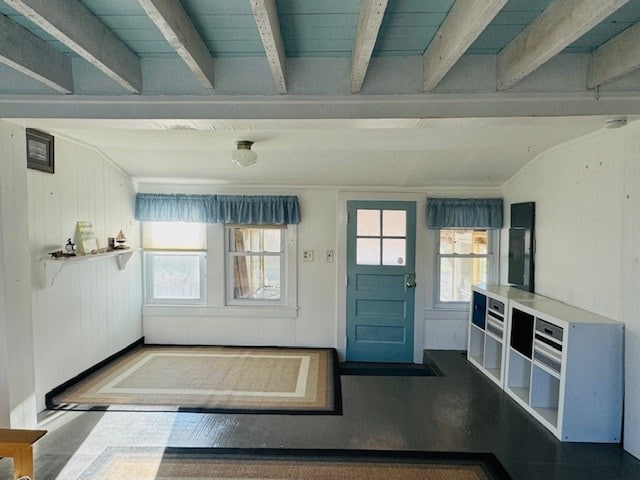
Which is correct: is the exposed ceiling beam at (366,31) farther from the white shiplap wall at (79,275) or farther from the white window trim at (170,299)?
the white window trim at (170,299)

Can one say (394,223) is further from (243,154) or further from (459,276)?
(243,154)

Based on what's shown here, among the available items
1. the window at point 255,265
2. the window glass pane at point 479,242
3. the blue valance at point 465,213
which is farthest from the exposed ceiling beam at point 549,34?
the window at point 255,265

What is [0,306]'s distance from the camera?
6.30 ft

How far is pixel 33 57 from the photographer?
1.51 metres

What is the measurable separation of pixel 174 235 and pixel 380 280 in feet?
7.88

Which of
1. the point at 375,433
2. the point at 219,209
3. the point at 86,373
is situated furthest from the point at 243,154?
the point at 86,373

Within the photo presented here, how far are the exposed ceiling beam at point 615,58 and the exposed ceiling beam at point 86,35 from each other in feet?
6.80

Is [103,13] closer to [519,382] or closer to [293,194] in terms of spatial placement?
[293,194]

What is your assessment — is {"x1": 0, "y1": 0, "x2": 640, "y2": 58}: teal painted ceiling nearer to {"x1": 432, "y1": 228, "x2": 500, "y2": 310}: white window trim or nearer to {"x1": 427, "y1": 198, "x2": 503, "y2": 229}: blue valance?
{"x1": 427, "y1": 198, "x2": 503, "y2": 229}: blue valance

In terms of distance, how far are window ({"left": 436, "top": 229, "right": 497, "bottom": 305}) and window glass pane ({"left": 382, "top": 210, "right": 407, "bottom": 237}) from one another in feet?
1.51

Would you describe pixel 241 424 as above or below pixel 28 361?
below

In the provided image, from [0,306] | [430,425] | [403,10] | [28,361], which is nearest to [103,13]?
[403,10]

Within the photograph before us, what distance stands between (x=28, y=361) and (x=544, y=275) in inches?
150

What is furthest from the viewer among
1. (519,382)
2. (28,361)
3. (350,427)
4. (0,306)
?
(519,382)
